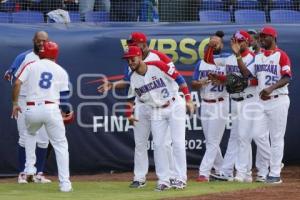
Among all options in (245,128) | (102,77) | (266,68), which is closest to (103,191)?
(245,128)

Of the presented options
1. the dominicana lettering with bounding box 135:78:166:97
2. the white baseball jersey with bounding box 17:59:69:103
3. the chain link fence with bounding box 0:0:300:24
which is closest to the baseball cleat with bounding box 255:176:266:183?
the dominicana lettering with bounding box 135:78:166:97

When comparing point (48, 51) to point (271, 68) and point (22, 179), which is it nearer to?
point (22, 179)

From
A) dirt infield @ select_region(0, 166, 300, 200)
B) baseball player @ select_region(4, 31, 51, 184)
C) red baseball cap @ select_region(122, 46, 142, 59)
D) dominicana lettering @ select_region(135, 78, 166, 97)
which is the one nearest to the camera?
dirt infield @ select_region(0, 166, 300, 200)

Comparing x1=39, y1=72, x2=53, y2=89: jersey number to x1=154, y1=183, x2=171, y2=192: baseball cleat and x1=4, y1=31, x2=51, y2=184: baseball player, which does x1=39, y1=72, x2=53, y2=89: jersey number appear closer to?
x1=4, y1=31, x2=51, y2=184: baseball player

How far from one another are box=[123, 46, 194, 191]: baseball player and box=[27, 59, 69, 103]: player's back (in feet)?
2.88

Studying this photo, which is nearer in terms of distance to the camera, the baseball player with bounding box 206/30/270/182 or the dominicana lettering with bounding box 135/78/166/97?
the dominicana lettering with bounding box 135/78/166/97

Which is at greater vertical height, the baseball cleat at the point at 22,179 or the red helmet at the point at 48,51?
the red helmet at the point at 48,51

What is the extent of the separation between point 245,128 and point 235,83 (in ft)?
2.00

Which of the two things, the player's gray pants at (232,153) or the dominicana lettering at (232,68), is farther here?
the player's gray pants at (232,153)

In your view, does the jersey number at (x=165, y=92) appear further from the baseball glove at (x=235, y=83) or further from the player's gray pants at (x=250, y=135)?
the player's gray pants at (x=250, y=135)

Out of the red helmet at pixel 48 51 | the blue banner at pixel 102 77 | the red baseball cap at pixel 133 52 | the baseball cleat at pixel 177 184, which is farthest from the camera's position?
the blue banner at pixel 102 77

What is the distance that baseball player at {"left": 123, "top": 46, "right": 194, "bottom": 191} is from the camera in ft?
32.9

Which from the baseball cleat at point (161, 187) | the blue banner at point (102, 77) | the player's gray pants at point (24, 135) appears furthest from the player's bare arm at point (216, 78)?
the player's gray pants at point (24, 135)

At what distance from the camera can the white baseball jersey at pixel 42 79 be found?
389 inches
